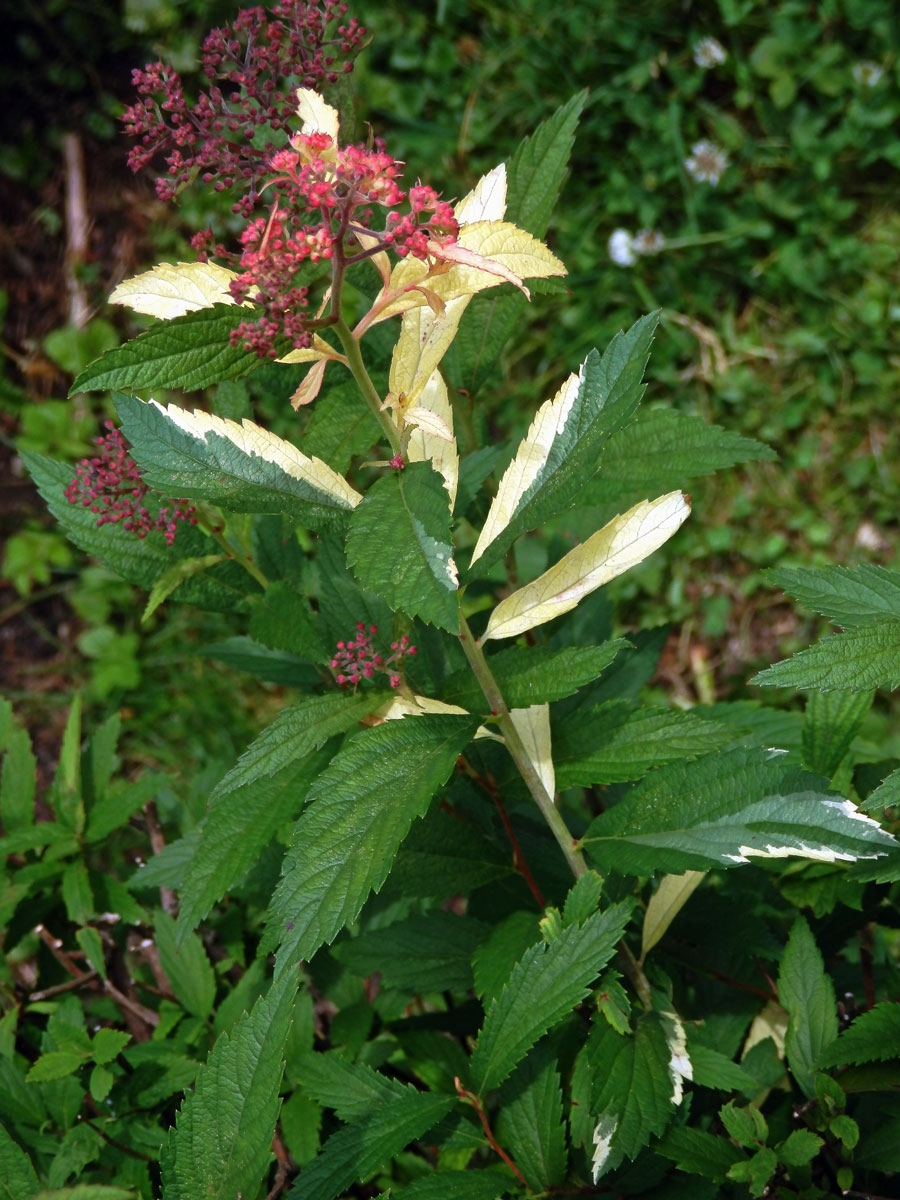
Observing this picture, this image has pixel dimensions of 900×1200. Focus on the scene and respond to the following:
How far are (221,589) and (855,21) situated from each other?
2.88 meters

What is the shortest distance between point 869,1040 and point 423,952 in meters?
0.57

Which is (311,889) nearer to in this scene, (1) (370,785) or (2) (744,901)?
(1) (370,785)

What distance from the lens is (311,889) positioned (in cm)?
101

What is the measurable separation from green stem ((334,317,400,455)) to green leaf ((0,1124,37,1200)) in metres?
0.84

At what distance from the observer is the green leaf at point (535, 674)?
1.11 m

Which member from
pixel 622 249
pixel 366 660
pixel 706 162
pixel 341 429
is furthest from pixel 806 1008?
pixel 706 162

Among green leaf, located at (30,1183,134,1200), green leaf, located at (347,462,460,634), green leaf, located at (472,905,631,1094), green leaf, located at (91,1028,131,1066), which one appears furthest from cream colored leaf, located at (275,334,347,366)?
green leaf, located at (91,1028,131,1066)

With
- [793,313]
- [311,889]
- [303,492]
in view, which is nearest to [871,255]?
[793,313]

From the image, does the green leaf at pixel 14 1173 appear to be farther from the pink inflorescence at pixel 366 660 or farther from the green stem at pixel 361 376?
the green stem at pixel 361 376

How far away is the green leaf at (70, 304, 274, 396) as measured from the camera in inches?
39.8

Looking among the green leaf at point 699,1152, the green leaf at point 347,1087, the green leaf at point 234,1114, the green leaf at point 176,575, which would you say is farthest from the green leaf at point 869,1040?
the green leaf at point 176,575

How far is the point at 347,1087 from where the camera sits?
133 centimetres

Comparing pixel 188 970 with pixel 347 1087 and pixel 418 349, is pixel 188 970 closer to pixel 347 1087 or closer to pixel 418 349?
pixel 347 1087

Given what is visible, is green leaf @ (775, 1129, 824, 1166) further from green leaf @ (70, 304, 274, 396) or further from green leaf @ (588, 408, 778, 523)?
green leaf @ (70, 304, 274, 396)
